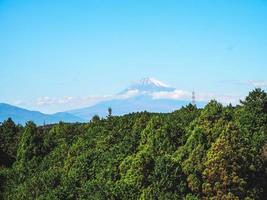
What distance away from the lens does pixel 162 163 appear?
48438 millimetres

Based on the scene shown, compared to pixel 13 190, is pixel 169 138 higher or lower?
higher

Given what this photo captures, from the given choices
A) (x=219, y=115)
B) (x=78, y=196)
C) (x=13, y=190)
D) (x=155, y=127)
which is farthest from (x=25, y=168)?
(x=219, y=115)

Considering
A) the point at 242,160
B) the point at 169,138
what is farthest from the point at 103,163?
the point at 242,160

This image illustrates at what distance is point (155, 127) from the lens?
2534 inches

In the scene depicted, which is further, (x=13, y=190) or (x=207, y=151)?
(x=13, y=190)

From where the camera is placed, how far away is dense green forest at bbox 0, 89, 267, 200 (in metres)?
48.7

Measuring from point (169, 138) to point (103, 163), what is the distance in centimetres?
753

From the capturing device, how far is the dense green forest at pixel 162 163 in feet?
160

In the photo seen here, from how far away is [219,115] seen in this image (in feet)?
183

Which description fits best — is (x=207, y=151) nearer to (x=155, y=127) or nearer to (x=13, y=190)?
(x=155, y=127)

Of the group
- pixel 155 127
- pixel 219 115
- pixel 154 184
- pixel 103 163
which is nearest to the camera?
pixel 154 184

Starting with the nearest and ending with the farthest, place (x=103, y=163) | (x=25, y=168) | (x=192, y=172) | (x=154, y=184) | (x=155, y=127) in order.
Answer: (x=154, y=184), (x=192, y=172), (x=103, y=163), (x=155, y=127), (x=25, y=168)

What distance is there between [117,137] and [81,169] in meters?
13.7

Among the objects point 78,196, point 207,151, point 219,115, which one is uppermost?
point 219,115
